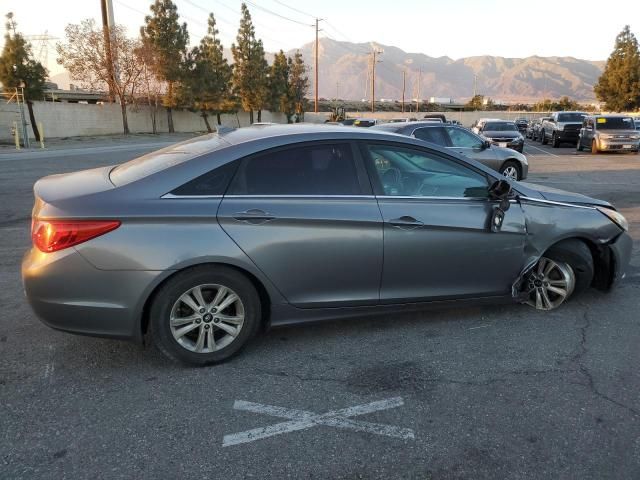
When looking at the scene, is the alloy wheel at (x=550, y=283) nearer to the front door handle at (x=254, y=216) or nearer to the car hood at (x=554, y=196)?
the car hood at (x=554, y=196)

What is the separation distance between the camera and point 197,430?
287cm

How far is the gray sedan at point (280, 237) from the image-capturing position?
3.27 meters

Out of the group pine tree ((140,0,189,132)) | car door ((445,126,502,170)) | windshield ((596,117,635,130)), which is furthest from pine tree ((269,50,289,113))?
car door ((445,126,502,170))

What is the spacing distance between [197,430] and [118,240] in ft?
4.02

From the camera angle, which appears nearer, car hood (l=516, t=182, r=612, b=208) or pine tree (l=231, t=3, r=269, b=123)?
car hood (l=516, t=182, r=612, b=208)

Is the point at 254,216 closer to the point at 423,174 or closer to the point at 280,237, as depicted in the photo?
the point at 280,237

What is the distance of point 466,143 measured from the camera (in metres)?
11.7

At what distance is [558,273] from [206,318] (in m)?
2.90

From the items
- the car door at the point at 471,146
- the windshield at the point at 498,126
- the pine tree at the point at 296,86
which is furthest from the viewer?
the pine tree at the point at 296,86

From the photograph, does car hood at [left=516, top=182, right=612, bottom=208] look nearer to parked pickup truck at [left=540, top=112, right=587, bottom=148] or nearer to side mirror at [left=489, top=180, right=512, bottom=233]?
side mirror at [left=489, top=180, right=512, bottom=233]

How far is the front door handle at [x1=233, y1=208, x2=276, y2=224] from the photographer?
3.45 meters

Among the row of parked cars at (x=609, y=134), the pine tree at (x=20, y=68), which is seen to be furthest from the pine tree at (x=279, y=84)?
the row of parked cars at (x=609, y=134)

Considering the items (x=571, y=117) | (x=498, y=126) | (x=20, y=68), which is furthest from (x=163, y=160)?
(x=20, y=68)

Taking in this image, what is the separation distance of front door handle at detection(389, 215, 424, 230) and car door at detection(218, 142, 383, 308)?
0.12m
